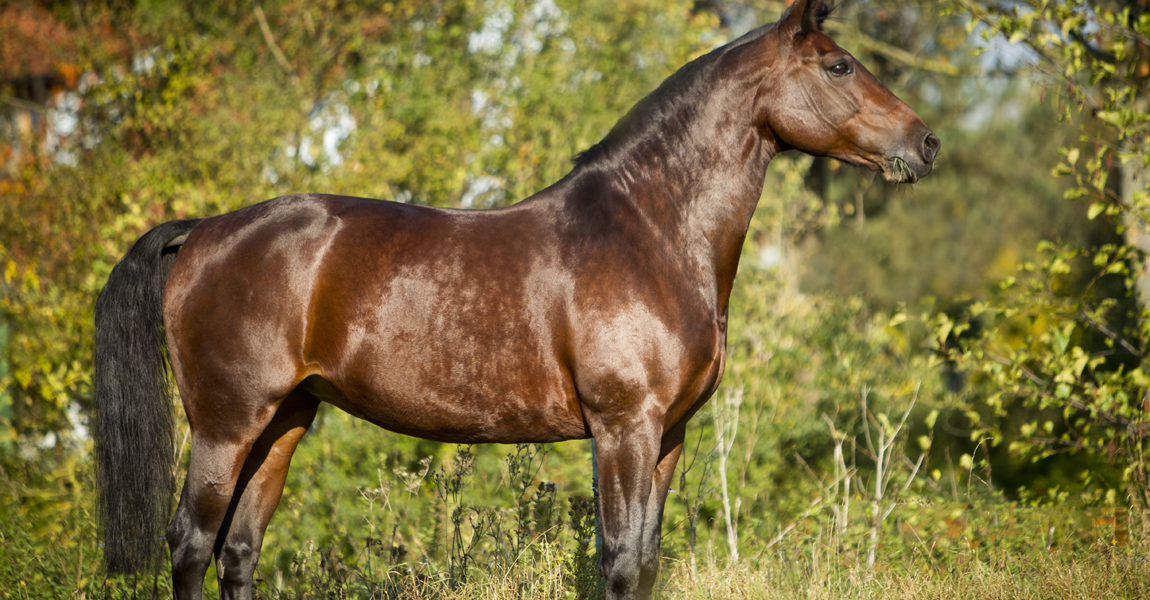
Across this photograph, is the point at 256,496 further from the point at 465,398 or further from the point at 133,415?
the point at 465,398

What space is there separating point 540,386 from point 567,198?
29.1 inches

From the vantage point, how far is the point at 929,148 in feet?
11.3

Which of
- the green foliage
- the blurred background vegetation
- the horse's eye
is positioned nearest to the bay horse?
the horse's eye

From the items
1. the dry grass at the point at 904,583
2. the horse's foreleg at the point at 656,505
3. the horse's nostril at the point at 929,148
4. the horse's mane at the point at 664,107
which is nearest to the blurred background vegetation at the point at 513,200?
the dry grass at the point at 904,583

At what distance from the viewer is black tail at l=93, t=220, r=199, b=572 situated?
3607mm

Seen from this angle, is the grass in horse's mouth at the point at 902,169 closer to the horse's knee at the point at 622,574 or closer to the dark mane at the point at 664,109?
the dark mane at the point at 664,109

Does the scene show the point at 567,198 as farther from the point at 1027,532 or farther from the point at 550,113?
the point at 550,113

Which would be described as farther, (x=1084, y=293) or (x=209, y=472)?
(x=1084, y=293)

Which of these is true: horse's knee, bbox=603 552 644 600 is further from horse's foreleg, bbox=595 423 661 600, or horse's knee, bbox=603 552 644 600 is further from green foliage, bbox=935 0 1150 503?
green foliage, bbox=935 0 1150 503

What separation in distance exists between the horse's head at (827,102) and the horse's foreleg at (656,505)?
1.27 m

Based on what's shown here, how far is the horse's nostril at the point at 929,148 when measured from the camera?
342 centimetres

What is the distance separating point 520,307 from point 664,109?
0.96 meters

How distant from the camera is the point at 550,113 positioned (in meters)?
9.54

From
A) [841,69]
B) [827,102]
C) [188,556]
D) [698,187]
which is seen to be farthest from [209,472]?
[841,69]
